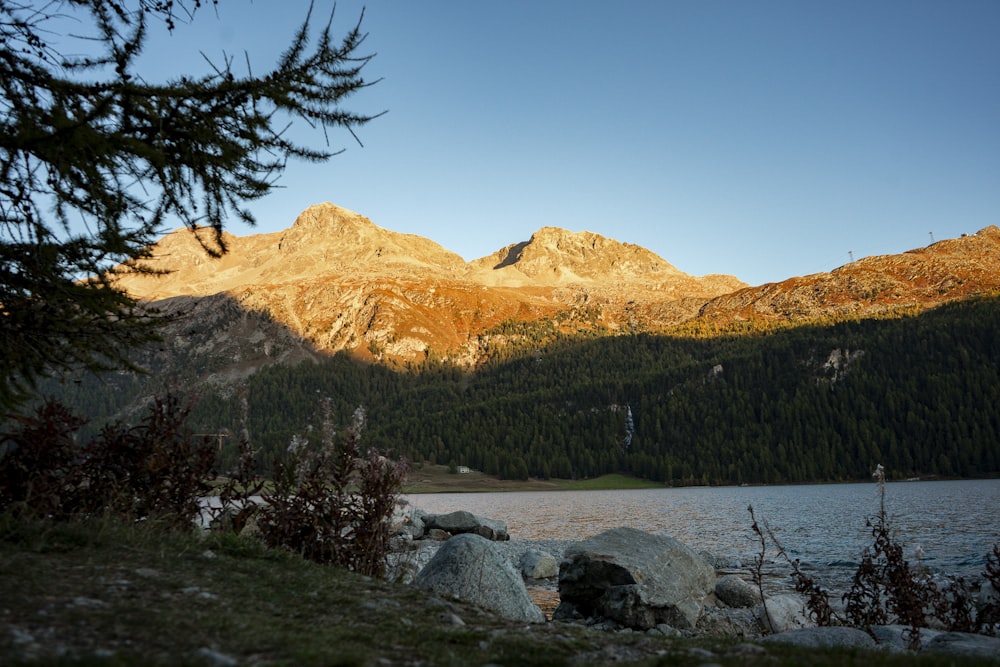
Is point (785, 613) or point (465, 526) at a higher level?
point (785, 613)

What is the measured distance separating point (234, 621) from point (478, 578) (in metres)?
9.25

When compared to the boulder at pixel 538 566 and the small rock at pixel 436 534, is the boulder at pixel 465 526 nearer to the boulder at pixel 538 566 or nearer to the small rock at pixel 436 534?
the small rock at pixel 436 534

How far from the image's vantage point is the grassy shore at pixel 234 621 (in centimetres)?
435

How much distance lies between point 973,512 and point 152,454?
2525 inches

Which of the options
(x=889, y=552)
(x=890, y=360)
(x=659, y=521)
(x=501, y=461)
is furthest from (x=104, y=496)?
(x=890, y=360)

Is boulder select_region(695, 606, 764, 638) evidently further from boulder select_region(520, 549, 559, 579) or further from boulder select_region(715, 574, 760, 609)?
boulder select_region(520, 549, 559, 579)

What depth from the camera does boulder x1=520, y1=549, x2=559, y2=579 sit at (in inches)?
1067

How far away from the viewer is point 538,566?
2734 cm

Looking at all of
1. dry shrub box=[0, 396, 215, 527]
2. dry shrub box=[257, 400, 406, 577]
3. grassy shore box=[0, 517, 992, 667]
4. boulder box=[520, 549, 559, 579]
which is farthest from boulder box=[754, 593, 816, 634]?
dry shrub box=[0, 396, 215, 527]

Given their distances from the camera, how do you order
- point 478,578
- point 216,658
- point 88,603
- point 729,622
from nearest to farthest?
point 216,658 → point 88,603 → point 478,578 → point 729,622

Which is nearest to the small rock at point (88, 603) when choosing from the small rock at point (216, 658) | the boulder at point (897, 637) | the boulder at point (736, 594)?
the small rock at point (216, 658)

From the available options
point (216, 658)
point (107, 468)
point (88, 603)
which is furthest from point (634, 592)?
point (216, 658)

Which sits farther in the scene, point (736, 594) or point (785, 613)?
point (736, 594)

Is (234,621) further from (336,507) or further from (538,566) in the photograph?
(538,566)
